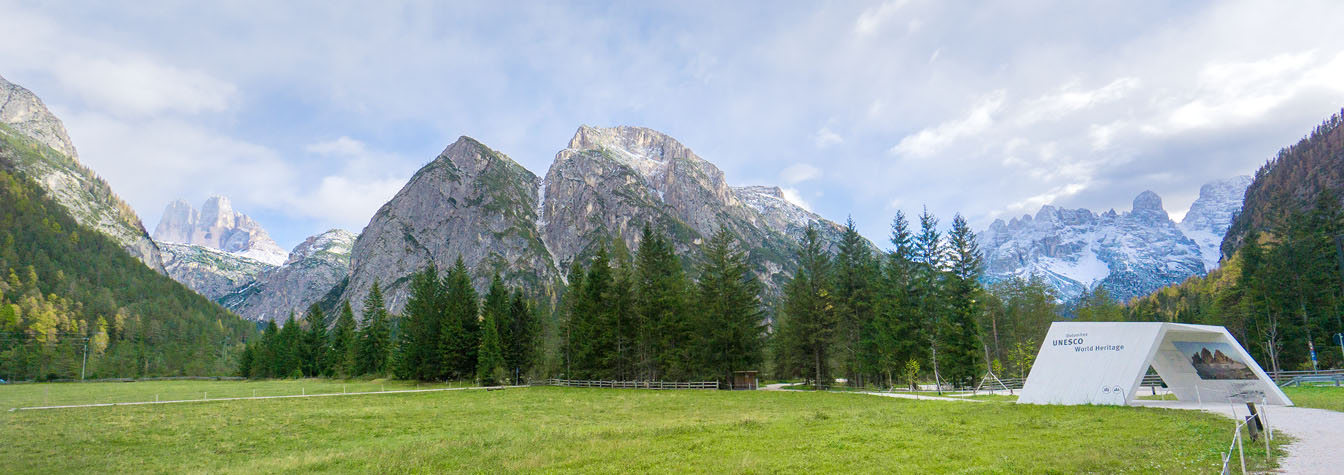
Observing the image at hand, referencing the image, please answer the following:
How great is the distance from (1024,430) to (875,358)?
3291 cm

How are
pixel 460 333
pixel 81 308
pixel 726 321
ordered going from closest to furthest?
pixel 726 321
pixel 460 333
pixel 81 308

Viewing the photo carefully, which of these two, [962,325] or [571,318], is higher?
[571,318]

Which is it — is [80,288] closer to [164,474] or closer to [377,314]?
[377,314]

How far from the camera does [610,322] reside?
55844mm

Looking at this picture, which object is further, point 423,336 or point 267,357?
point 267,357

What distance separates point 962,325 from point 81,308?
16005cm

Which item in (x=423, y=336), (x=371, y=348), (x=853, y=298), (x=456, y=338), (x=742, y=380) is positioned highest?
(x=853, y=298)

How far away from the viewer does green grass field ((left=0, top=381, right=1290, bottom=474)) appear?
1280 centimetres

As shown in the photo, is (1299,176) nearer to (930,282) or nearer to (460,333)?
(930,282)

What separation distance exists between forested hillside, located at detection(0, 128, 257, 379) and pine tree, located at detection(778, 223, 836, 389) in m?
118

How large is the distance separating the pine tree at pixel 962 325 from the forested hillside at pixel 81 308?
130 meters

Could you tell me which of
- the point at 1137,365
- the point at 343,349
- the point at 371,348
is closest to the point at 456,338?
the point at 371,348

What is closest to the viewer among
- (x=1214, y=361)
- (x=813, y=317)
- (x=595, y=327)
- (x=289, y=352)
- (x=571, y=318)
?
(x=1214, y=361)

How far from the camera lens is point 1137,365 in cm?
2377
